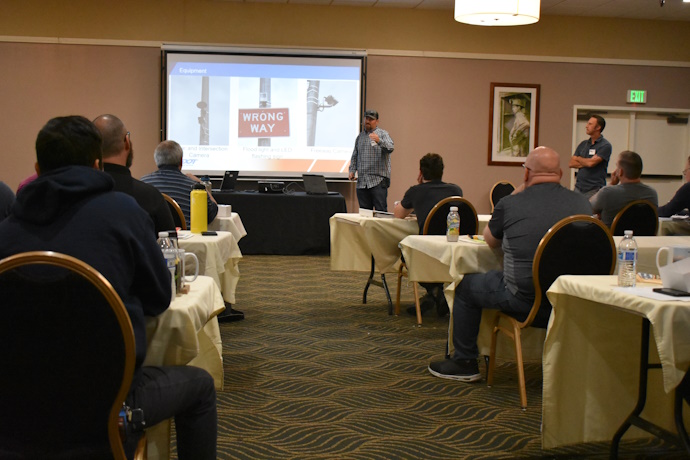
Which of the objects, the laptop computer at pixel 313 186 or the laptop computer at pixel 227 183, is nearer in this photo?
the laptop computer at pixel 227 183

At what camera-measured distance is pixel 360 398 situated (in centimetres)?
327

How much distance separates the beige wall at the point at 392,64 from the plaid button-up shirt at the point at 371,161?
3.66ft

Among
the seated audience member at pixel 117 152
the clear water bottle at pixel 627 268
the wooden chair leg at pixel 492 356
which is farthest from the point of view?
the wooden chair leg at pixel 492 356

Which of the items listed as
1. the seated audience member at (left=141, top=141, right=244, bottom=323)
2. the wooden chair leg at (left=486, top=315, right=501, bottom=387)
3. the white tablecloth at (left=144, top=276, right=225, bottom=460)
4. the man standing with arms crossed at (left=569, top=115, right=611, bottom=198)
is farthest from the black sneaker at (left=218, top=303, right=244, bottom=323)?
the man standing with arms crossed at (left=569, top=115, right=611, bottom=198)

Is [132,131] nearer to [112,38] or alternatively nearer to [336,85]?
[112,38]

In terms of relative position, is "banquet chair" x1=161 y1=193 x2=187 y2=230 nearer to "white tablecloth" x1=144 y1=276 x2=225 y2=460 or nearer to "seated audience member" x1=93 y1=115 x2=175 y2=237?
"seated audience member" x1=93 y1=115 x2=175 y2=237

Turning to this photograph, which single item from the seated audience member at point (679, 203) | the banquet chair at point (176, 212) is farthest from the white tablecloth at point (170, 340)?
the seated audience member at point (679, 203)

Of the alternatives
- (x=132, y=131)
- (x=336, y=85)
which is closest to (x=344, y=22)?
(x=336, y=85)

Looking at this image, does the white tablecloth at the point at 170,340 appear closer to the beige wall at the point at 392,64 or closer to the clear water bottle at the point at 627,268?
the clear water bottle at the point at 627,268

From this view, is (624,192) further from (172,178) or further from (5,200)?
(5,200)

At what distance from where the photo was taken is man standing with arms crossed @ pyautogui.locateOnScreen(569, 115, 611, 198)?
734cm

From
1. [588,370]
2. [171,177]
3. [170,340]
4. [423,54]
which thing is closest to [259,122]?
[423,54]

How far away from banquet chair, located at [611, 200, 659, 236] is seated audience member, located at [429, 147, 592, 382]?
1.85m

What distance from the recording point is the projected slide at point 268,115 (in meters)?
9.05
